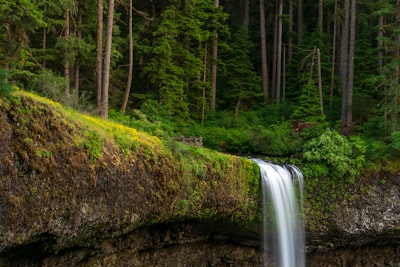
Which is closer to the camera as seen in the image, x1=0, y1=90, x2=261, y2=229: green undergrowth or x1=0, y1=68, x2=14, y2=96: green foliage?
x1=0, y1=68, x2=14, y2=96: green foliage

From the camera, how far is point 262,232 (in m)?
14.3

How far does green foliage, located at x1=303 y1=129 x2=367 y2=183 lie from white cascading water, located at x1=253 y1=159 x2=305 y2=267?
106 centimetres

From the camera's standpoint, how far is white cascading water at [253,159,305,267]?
45.7 ft

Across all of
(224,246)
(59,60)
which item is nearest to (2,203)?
(224,246)

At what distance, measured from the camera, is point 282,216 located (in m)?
14.1

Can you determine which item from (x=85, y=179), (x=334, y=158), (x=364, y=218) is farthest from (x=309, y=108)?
(x=85, y=179)

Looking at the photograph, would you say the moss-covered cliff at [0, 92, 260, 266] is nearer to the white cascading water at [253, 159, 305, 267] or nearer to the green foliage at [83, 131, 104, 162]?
the green foliage at [83, 131, 104, 162]

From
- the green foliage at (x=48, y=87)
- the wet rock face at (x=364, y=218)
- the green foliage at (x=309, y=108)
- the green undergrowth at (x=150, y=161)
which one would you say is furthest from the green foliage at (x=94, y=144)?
the green foliage at (x=309, y=108)

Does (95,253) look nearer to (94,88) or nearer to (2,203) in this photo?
(2,203)

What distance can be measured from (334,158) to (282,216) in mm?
3406

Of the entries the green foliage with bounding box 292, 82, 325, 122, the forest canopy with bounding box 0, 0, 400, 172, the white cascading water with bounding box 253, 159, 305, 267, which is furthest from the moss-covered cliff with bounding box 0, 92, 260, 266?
the green foliage with bounding box 292, 82, 325, 122

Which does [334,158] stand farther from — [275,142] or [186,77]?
[186,77]

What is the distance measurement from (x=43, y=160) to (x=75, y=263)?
164 inches

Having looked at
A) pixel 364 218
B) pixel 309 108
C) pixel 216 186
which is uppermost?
pixel 309 108
